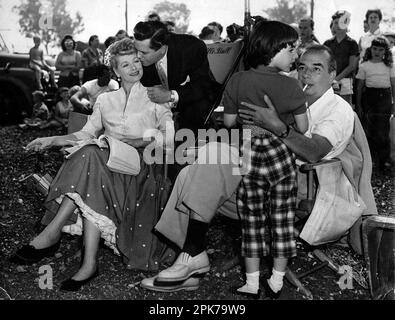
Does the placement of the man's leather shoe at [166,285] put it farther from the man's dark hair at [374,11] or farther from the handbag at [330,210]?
the man's dark hair at [374,11]

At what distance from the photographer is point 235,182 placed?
3072mm

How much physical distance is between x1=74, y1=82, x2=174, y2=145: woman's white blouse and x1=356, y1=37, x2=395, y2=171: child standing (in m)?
4.18

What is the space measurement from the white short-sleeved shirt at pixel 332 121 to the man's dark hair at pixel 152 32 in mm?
1130

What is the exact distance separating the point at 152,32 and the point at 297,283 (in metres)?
1.88

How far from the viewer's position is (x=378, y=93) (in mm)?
7027

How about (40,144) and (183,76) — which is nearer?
(40,144)

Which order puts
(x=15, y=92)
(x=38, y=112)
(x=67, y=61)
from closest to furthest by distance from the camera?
1. (x=38, y=112)
2. (x=67, y=61)
3. (x=15, y=92)

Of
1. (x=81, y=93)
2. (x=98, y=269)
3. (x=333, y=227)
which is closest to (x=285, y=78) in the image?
(x=333, y=227)

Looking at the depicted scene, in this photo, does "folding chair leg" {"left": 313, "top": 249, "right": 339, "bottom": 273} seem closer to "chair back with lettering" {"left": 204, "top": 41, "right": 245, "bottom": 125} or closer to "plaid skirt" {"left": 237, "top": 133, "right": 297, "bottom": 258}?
"plaid skirt" {"left": 237, "top": 133, "right": 297, "bottom": 258}

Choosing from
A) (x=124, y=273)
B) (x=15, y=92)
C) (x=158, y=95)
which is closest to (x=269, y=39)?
(x=158, y=95)

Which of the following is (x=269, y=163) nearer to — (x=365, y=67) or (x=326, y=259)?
(x=326, y=259)

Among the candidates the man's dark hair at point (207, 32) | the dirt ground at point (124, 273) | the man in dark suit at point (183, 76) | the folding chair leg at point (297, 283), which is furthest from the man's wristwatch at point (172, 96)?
the man's dark hair at point (207, 32)

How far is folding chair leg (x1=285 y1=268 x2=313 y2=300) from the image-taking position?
123 inches

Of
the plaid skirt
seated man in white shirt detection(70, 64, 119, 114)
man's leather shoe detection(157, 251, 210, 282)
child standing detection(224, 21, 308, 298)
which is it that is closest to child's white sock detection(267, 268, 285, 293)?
child standing detection(224, 21, 308, 298)
